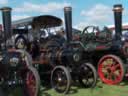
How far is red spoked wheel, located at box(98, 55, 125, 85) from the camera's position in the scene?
834 cm

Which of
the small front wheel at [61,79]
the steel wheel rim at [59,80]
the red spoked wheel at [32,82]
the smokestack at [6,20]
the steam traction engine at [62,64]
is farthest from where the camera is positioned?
the smokestack at [6,20]

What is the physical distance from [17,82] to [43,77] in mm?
2151

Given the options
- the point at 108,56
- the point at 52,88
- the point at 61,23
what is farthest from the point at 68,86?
the point at 61,23

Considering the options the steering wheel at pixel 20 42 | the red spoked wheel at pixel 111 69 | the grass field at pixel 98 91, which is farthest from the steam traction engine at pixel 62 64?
the red spoked wheel at pixel 111 69

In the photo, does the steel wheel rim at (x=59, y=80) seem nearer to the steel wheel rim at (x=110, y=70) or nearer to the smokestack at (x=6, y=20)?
the steel wheel rim at (x=110, y=70)

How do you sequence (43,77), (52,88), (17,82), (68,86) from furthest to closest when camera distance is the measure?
(43,77) → (52,88) → (68,86) → (17,82)

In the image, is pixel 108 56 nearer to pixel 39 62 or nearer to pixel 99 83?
pixel 99 83

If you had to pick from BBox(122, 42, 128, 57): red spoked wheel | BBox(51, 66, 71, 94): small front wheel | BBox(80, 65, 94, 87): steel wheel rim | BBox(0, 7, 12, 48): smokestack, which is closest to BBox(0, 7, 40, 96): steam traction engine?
BBox(51, 66, 71, 94): small front wheel

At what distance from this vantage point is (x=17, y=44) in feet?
30.1

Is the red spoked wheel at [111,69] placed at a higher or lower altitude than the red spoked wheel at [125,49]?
lower

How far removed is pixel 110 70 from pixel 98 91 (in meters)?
1.39

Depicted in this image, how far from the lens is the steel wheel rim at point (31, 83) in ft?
20.0

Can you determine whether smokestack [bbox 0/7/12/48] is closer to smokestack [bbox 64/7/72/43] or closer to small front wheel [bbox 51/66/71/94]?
smokestack [bbox 64/7/72/43]

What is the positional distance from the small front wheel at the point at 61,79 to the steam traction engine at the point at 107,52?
1617 millimetres
